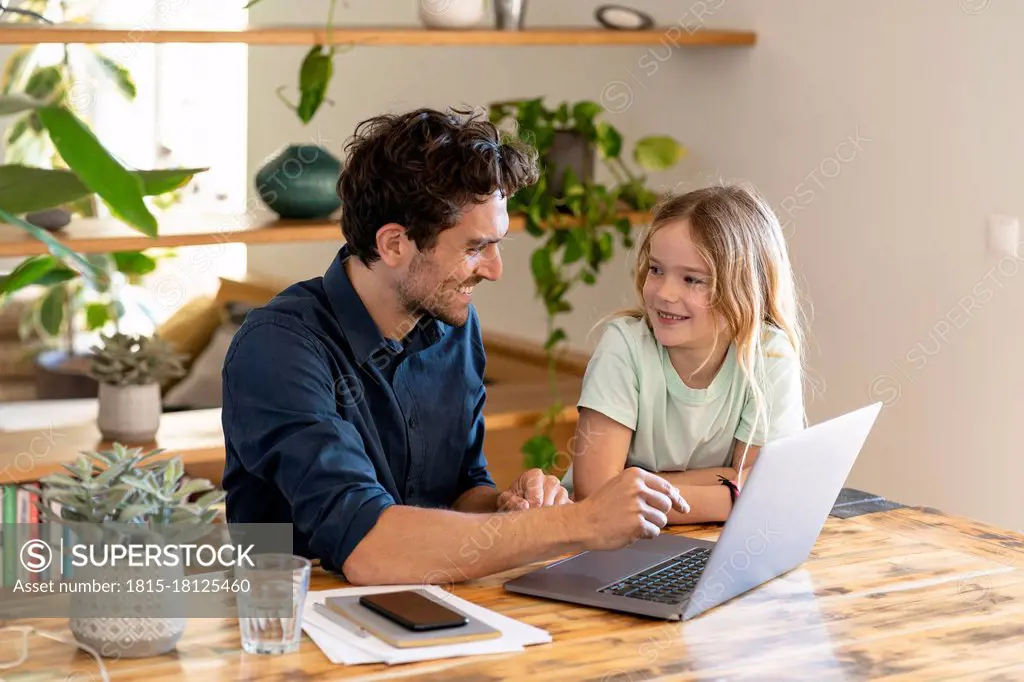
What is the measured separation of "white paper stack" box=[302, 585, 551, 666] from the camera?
128cm

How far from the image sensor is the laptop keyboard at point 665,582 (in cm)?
150

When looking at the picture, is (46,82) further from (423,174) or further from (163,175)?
(163,175)

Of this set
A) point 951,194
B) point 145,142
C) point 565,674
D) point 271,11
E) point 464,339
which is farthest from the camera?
point 145,142

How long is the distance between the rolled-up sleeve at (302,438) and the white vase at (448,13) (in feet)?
5.20

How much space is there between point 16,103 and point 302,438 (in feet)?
2.71

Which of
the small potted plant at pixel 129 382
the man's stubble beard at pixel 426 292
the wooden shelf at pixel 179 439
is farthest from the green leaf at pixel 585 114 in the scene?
the man's stubble beard at pixel 426 292

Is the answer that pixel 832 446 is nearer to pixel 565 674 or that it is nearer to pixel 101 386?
pixel 565 674

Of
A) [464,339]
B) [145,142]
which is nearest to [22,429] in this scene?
[464,339]

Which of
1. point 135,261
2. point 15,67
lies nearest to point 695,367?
point 135,261

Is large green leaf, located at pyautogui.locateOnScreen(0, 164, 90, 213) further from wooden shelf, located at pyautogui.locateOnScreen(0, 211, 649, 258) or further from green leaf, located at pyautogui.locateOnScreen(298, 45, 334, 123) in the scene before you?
green leaf, located at pyautogui.locateOnScreen(298, 45, 334, 123)

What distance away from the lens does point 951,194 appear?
281 centimetres

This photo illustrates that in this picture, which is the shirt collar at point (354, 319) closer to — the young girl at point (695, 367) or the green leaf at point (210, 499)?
the young girl at point (695, 367)

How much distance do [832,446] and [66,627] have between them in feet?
2.96

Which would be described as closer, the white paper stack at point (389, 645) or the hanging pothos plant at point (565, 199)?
the white paper stack at point (389, 645)
